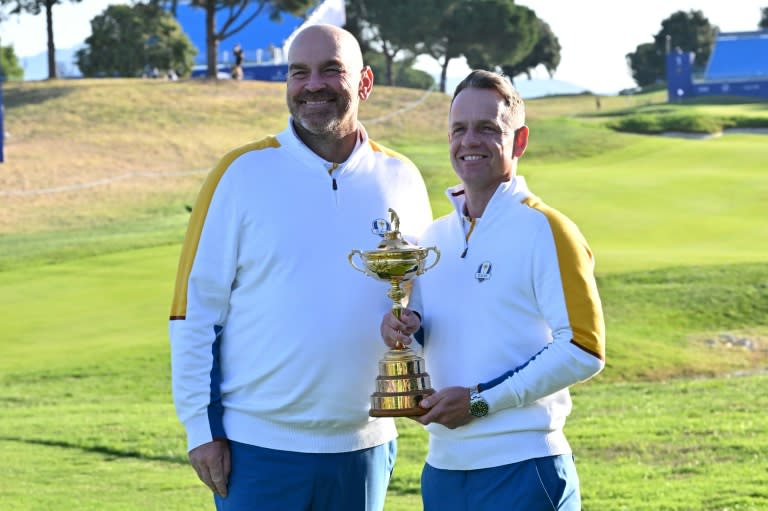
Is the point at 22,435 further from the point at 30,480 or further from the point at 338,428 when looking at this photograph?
the point at 338,428

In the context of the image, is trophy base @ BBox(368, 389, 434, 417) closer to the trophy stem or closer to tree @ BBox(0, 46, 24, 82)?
the trophy stem

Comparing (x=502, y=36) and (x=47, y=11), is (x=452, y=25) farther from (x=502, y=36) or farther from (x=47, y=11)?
(x=47, y=11)

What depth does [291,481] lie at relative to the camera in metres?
4.52

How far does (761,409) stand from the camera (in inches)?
408

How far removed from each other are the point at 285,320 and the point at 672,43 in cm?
8215

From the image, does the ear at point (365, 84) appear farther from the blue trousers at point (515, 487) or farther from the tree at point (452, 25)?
the tree at point (452, 25)

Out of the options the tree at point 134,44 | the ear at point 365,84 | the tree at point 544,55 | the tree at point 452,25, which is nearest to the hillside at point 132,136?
the tree at point 134,44

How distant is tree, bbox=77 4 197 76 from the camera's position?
1993 inches

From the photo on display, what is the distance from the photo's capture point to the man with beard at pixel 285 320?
14.7 ft

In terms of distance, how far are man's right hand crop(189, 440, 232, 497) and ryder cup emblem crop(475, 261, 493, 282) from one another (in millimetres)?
1047

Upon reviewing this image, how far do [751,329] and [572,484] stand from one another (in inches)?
510

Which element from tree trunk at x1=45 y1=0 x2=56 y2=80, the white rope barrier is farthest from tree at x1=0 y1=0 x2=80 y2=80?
the white rope barrier

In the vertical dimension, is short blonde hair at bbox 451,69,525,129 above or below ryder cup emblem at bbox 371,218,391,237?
above

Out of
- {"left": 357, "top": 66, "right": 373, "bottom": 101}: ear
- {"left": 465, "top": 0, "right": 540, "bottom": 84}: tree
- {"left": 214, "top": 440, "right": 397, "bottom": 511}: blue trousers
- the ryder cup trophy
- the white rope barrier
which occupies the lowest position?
the white rope barrier
